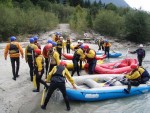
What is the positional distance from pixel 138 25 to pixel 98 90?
110 ft

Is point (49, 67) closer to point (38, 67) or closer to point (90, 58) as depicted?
point (38, 67)

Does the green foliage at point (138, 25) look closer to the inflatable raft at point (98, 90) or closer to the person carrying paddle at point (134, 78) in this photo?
the inflatable raft at point (98, 90)

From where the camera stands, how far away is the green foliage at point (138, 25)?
42.8 m

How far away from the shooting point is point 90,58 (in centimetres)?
1398

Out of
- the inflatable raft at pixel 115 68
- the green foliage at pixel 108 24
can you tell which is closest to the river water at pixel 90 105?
the inflatable raft at pixel 115 68

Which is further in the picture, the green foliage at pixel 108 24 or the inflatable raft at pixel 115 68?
the green foliage at pixel 108 24

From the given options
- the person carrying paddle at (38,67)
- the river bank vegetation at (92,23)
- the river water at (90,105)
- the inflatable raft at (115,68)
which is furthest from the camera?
the river bank vegetation at (92,23)

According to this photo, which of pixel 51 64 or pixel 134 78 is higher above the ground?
pixel 51 64

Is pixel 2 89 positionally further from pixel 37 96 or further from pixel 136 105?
pixel 136 105

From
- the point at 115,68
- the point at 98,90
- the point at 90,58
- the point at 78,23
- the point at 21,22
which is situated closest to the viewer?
the point at 98,90

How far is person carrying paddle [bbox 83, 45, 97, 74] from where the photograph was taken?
45.4ft

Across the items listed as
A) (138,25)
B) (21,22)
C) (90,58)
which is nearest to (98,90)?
(90,58)

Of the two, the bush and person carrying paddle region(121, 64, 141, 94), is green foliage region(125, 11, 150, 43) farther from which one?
person carrying paddle region(121, 64, 141, 94)

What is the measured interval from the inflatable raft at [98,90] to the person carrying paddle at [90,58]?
1.21 m
